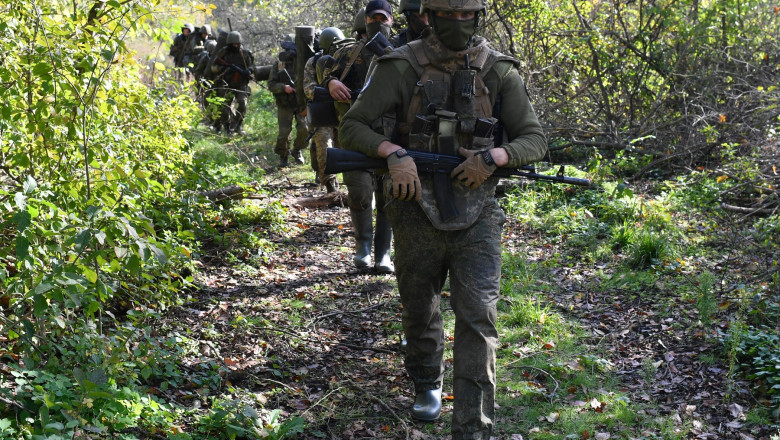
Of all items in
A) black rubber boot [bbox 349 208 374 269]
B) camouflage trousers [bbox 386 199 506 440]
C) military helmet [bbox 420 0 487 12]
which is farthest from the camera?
A: black rubber boot [bbox 349 208 374 269]

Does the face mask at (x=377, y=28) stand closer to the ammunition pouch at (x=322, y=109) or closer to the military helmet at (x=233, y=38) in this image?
the ammunition pouch at (x=322, y=109)

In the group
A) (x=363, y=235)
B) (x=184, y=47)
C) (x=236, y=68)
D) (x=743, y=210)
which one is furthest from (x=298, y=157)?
(x=184, y=47)

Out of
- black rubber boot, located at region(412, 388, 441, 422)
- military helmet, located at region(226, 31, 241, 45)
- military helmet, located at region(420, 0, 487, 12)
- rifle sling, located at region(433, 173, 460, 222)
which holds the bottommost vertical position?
black rubber boot, located at region(412, 388, 441, 422)

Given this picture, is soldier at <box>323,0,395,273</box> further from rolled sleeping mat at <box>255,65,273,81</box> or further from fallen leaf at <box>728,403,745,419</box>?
rolled sleeping mat at <box>255,65,273,81</box>

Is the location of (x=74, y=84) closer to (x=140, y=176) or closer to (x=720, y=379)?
(x=140, y=176)

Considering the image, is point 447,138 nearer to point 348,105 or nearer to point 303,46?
point 348,105

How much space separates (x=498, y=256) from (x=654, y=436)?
1.36 meters

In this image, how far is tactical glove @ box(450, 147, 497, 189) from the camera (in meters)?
3.81

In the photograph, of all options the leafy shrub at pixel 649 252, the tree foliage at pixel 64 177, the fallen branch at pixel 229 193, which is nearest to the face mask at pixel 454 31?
the tree foliage at pixel 64 177

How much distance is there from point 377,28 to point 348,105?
71cm

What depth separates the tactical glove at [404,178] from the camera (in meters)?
3.82

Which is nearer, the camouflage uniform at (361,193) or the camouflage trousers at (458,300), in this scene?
the camouflage trousers at (458,300)

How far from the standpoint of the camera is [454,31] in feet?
12.6

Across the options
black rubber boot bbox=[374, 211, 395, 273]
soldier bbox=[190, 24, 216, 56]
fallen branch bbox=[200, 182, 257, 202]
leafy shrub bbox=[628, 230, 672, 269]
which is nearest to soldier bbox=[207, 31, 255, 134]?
soldier bbox=[190, 24, 216, 56]
